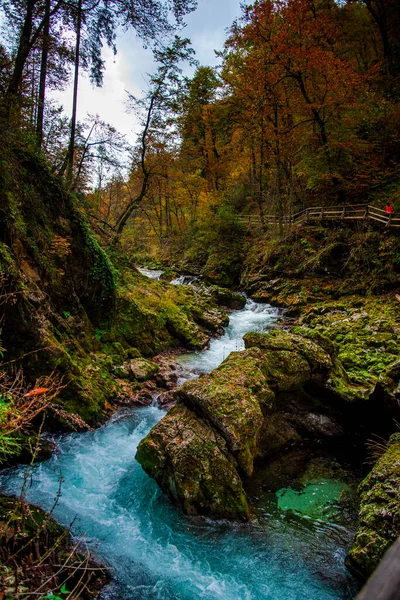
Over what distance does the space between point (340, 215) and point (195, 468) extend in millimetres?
15222

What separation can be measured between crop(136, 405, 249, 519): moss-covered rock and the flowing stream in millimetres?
230

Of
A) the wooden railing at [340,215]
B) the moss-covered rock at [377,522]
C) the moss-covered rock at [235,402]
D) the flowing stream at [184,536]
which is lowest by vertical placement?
the flowing stream at [184,536]

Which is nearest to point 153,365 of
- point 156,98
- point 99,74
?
point 99,74

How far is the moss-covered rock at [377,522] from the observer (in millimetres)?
3881

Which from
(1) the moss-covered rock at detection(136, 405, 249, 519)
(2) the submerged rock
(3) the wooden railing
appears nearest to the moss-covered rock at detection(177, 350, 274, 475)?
(2) the submerged rock

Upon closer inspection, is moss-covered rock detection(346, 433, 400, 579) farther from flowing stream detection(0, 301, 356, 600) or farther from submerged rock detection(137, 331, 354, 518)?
submerged rock detection(137, 331, 354, 518)

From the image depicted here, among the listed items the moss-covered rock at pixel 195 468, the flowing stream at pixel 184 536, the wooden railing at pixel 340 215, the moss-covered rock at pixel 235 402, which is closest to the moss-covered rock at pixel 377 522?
the flowing stream at pixel 184 536

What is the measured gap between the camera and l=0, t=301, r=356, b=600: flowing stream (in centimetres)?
402

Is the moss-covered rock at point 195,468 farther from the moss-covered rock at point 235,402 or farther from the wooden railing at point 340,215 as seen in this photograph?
the wooden railing at point 340,215

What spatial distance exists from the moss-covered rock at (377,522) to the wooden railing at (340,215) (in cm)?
1139

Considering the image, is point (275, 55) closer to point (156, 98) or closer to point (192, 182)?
point (156, 98)

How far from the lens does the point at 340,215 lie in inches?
627

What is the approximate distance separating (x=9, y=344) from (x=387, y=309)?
12.2m

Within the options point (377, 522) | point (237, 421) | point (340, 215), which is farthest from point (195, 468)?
point (340, 215)
